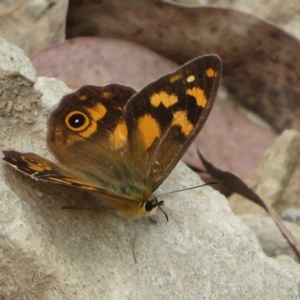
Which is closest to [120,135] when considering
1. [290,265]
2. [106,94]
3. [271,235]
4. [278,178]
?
[106,94]

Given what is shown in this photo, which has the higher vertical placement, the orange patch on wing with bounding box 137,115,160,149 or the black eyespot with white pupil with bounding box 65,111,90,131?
the orange patch on wing with bounding box 137,115,160,149

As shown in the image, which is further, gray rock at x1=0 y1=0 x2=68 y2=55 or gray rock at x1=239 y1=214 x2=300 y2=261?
gray rock at x1=0 y1=0 x2=68 y2=55

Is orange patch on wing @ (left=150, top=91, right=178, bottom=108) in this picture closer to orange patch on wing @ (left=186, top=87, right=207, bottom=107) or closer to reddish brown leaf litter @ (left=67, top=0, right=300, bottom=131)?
orange patch on wing @ (left=186, top=87, right=207, bottom=107)

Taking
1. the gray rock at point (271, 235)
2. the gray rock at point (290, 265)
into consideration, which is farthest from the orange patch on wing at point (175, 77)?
the gray rock at point (271, 235)

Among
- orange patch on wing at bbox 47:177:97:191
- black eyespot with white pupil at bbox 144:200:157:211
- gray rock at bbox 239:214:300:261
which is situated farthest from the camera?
gray rock at bbox 239:214:300:261

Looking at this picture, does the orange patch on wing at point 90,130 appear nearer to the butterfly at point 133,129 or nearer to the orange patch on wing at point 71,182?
the butterfly at point 133,129

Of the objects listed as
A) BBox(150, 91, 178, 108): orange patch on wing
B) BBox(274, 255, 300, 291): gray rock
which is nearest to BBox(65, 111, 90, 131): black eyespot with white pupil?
BBox(150, 91, 178, 108): orange patch on wing

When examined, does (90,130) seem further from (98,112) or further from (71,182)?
(71,182)
